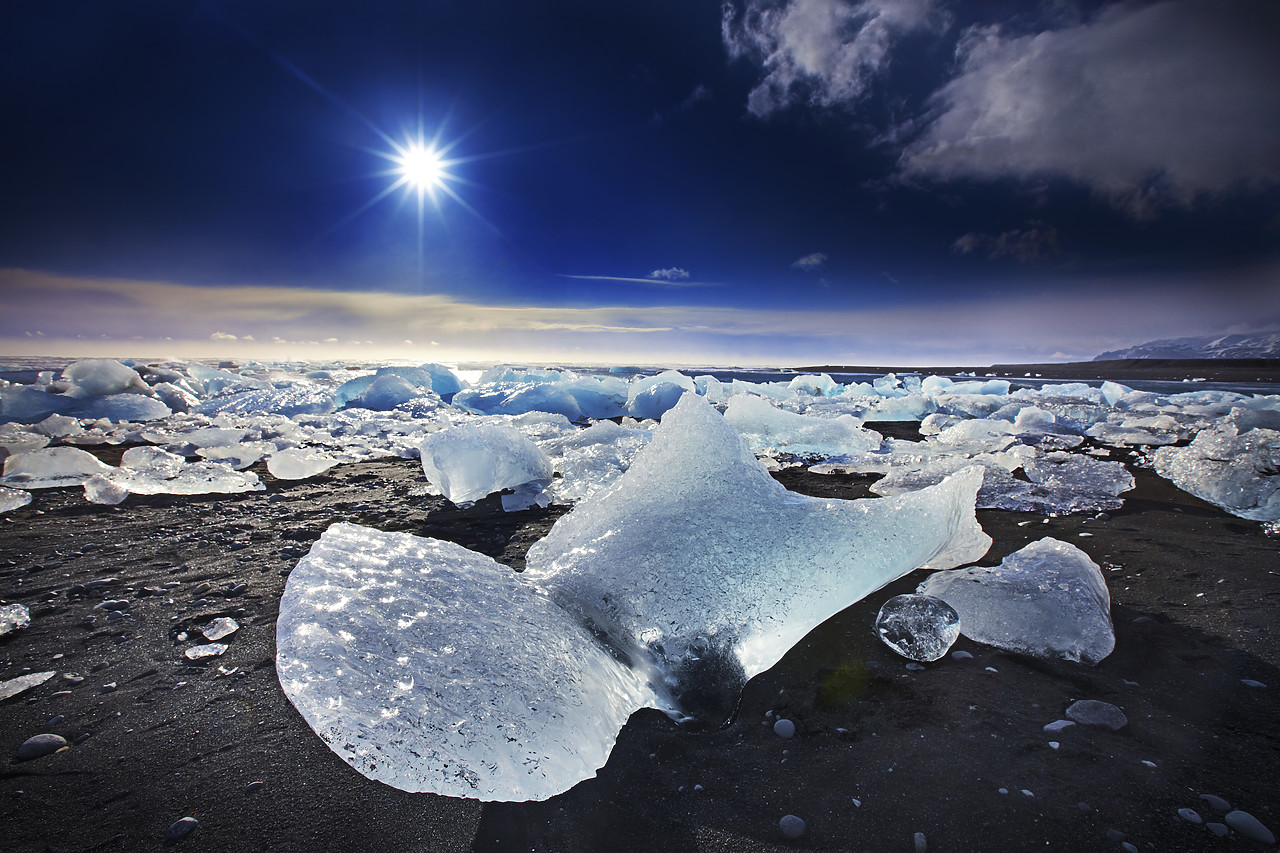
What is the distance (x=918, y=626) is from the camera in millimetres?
1573

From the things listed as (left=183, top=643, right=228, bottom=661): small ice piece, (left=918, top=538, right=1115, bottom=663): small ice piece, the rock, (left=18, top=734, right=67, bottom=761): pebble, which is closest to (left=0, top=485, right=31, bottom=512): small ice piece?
(left=183, top=643, right=228, bottom=661): small ice piece

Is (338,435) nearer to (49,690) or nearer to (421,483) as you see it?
(421,483)

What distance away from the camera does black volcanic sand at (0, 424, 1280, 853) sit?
0.99 meters

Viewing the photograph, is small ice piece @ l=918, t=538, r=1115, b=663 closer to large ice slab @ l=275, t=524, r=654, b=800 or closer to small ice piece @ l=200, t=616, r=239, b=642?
large ice slab @ l=275, t=524, r=654, b=800

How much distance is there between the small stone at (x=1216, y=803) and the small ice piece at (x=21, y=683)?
2.87m

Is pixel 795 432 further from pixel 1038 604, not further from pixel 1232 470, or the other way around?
pixel 1038 604

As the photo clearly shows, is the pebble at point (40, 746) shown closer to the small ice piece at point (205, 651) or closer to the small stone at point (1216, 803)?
the small ice piece at point (205, 651)

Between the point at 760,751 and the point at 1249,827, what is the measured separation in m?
0.92

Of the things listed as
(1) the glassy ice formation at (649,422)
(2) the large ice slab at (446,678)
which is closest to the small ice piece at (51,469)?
(1) the glassy ice formation at (649,422)

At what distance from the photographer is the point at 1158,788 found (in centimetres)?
104

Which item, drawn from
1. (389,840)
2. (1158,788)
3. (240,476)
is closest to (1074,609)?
(1158,788)

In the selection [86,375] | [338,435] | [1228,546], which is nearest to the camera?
[1228,546]

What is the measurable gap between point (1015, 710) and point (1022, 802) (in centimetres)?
34

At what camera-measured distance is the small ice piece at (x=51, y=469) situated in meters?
3.31
